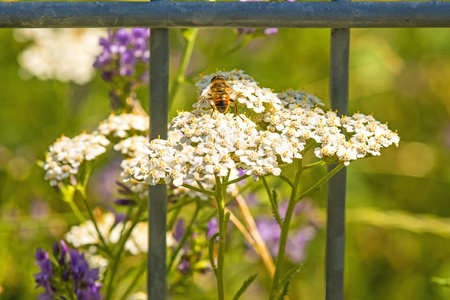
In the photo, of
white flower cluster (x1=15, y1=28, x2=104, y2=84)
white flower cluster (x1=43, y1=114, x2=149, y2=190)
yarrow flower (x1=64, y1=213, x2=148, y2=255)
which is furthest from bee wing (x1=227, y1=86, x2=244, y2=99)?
white flower cluster (x1=15, y1=28, x2=104, y2=84)

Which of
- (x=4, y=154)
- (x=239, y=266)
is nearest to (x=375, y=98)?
(x=239, y=266)

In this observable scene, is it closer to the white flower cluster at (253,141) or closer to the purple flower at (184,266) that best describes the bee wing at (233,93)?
the white flower cluster at (253,141)

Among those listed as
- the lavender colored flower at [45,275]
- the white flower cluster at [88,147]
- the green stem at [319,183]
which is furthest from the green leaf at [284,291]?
the lavender colored flower at [45,275]

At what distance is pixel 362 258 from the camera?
2.54 meters

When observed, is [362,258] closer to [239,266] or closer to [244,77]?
[239,266]

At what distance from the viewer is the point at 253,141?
105 centimetres

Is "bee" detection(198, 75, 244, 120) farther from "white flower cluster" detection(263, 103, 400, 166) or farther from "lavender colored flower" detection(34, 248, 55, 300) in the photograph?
"lavender colored flower" detection(34, 248, 55, 300)

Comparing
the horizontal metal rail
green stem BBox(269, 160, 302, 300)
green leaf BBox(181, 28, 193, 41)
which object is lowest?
green stem BBox(269, 160, 302, 300)

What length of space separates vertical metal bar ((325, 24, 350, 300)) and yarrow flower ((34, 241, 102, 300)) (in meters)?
0.54

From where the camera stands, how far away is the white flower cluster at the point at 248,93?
3.68 feet

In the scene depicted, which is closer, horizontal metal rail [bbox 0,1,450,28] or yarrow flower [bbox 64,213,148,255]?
horizontal metal rail [bbox 0,1,450,28]

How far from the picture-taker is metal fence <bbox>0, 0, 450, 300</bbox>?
1056 millimetres

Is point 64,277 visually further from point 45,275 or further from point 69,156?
point 69,156

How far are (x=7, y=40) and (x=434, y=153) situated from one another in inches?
80.2
